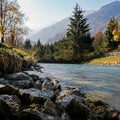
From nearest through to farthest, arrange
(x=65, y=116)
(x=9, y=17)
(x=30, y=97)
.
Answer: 1. (x=65, y=116)
2. (x=30, y=97)
3. (x=9, y=17)

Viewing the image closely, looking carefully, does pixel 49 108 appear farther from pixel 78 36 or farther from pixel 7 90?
pixel 78 36

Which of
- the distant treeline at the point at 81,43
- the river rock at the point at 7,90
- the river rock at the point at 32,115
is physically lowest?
the river rock at the point at 32,115

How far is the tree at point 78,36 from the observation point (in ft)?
277

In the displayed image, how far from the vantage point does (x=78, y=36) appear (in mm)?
86375

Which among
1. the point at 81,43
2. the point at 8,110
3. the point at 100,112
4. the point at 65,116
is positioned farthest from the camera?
the point at 81,43

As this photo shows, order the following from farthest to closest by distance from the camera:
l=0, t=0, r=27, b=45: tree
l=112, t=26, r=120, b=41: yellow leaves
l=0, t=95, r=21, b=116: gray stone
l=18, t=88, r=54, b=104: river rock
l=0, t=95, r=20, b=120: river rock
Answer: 1. l=112, t=26, r=120, b=41: yellow leaves
2. l=0, t=0, r=27, b=45: tree
3. l=18, t=88, r=54, b=104: river rock
4. l=0, t=95, r=21, b=116: gray stone
5. l=0, t=95, r=20, b=120: river rock

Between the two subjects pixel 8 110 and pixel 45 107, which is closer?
pixel 8 110

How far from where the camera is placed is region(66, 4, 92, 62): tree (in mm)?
84500


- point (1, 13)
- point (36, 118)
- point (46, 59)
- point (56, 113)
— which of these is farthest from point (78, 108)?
point (46, 59)

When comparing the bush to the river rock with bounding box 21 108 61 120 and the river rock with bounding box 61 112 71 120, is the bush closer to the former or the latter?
the river rock with bounding box 61 112 71 120

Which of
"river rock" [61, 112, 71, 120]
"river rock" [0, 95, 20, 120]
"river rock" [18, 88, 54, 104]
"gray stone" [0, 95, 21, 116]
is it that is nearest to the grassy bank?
"river rock" [18, 88, 54, 104]

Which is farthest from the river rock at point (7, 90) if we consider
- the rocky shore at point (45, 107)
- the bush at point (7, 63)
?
the bush at point (7, 63)

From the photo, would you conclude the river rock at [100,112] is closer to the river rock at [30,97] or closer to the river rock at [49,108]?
the river rock at [49,108]

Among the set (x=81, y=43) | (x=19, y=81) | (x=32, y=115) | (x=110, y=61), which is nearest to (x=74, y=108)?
(x=32, y=115)
